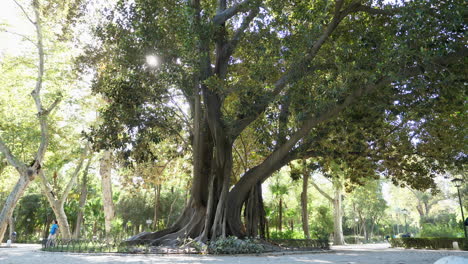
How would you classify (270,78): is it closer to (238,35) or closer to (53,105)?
(238,35)

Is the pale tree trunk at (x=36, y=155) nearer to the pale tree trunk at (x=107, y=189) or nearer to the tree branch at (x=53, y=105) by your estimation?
the tree branch at (x=53, y=105)

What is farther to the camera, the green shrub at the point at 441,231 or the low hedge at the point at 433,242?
the green shrub at the point at 441,231

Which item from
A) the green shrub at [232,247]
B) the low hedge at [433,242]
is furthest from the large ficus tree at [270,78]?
the low hedge at [433,242]

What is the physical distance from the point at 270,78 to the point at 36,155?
526 inches

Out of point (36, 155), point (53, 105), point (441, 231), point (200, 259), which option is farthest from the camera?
point (441, 231)

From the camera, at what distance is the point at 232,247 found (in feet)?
35.0

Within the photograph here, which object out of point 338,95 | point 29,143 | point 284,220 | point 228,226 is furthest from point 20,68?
point 284,220

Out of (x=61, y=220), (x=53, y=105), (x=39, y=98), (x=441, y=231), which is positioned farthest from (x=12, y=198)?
(x=441, y=231)

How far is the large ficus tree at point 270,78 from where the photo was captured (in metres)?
9.64

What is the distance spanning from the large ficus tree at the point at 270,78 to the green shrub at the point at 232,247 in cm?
106

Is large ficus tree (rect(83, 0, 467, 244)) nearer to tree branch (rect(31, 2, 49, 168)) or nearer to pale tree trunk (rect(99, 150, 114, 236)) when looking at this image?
tree branch (rect(31, 2, 49, 168))

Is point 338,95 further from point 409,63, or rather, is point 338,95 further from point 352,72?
point 409,63

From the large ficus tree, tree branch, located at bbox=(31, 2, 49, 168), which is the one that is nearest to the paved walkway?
the large ficus tree

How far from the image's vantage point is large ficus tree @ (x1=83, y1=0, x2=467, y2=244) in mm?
9641
